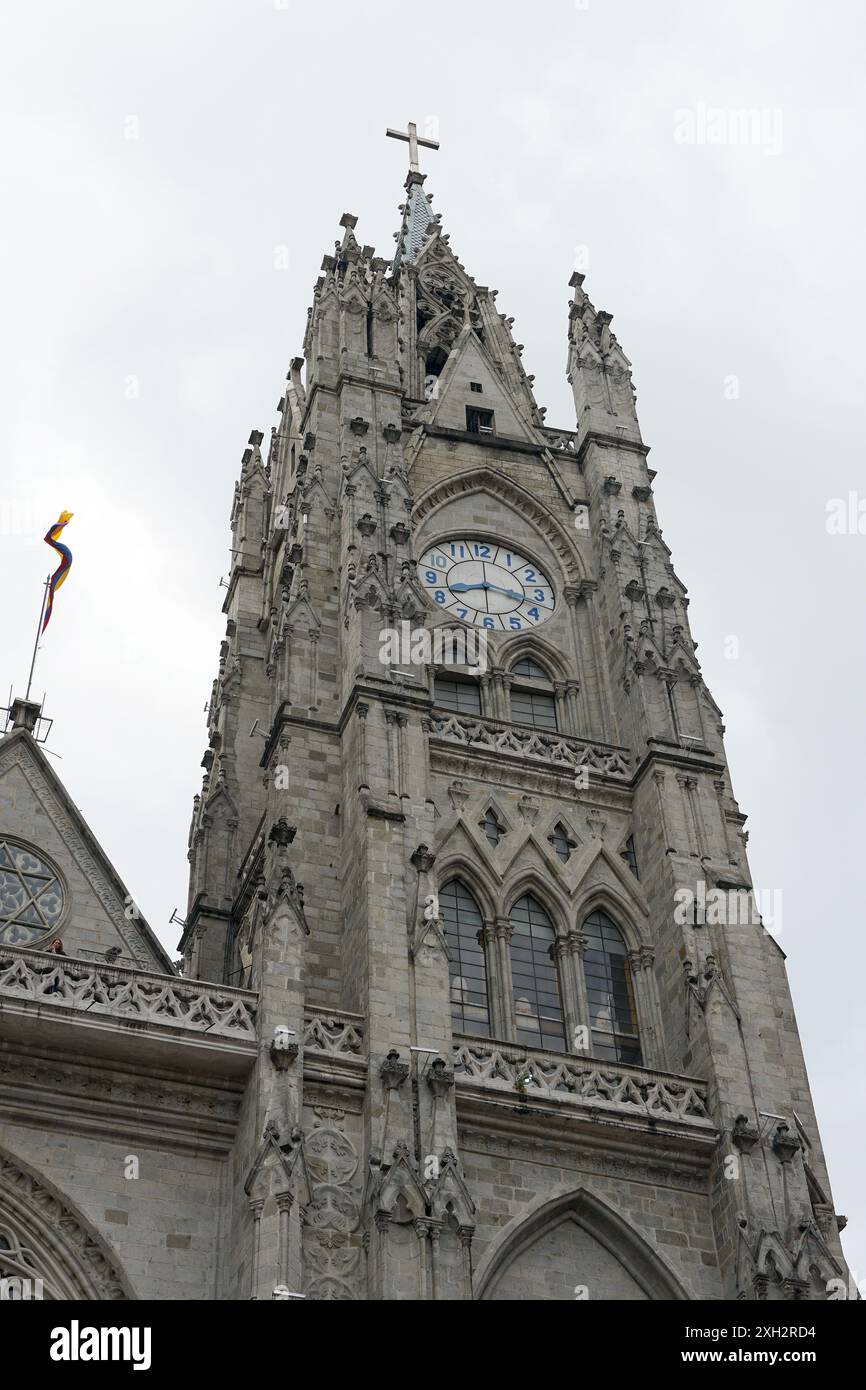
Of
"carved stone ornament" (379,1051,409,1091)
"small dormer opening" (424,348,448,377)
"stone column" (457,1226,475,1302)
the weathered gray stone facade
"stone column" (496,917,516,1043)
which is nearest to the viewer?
"stone column" (457,1226,475,1302)

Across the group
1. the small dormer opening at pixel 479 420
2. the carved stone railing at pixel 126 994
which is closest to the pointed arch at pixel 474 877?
the carved stone railing at pixel 126 994

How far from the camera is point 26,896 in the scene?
29.0 meters

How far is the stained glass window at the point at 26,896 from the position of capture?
28.5 meters

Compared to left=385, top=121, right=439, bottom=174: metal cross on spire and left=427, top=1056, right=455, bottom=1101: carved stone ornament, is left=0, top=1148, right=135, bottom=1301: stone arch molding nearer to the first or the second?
left=427, top=1056, right=455, bottom=1101: carved stone ornament

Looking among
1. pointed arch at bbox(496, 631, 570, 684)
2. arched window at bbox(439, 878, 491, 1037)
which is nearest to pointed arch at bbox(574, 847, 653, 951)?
arched window at bbox(439, 878, 491, 1037)

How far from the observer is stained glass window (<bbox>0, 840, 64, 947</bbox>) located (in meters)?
28.5

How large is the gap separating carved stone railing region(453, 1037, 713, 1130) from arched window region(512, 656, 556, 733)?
9136 millimetres

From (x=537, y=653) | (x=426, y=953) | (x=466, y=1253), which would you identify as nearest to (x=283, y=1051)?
(x=426, y=953)

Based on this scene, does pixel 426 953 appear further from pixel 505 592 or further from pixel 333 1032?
pixel 505 592

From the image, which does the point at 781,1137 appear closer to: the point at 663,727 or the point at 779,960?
the point at 779,960

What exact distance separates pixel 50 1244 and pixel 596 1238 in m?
7.91

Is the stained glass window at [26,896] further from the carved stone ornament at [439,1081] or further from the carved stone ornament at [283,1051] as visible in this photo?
the carved stone ornament at [439,1081]
